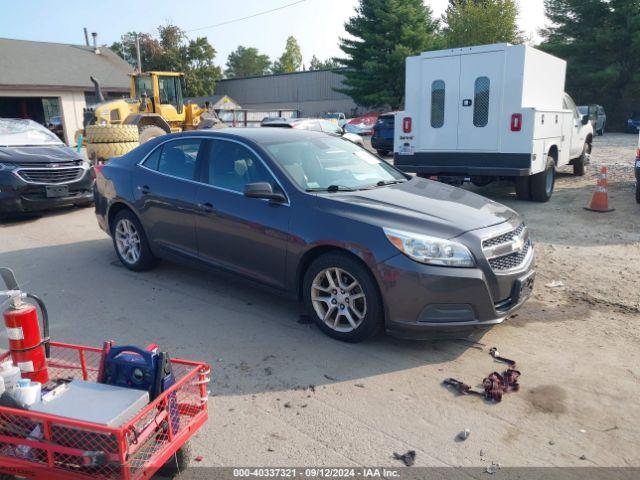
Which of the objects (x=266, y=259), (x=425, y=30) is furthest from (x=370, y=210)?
(x=425, y=30)

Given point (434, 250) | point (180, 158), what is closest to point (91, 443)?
point (434, 250)

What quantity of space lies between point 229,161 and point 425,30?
124ft

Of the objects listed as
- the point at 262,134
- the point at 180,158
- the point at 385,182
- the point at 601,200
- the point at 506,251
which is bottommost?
the point at 601,200

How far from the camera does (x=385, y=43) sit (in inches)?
1502

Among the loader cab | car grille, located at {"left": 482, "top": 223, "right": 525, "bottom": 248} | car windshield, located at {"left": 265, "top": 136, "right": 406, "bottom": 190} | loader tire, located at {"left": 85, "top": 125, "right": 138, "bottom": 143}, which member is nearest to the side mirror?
car windshield, located at {"left": 265, "top": 136, "right": 406, "bottom": 190}

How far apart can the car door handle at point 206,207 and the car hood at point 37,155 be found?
220 inches

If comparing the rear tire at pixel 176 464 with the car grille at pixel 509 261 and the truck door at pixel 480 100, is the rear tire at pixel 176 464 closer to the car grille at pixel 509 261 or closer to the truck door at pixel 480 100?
the car grille at pixel 509 261

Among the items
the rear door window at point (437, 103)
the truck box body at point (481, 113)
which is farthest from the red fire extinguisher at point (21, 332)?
the rear door window at point (437, 103)

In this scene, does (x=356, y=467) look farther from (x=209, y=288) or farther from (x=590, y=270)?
(x=590, y=270)

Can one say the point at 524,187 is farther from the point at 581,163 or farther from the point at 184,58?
the point at 184,58

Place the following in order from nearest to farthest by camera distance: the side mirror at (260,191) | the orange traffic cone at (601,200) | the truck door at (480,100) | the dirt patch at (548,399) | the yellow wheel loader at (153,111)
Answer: the dirt patch at (548,399), the side mirror at (260,191), the orange traffic cone at (601,200), the truck door at (480,100), the yellow wheel loader at (153,111)

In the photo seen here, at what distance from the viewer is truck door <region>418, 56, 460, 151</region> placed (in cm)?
981

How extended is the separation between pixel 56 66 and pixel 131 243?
3224cm

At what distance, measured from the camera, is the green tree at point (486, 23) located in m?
30.8
